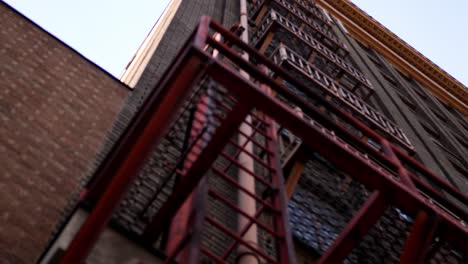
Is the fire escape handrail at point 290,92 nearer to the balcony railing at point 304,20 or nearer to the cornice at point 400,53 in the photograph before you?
the balcony railing at point 304,20

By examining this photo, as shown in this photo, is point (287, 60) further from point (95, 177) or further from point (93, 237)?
point (93, 237)

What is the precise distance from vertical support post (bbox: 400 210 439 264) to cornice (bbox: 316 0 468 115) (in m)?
21.4

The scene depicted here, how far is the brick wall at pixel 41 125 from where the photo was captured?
4680mm

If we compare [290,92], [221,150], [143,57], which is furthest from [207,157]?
[143,57]

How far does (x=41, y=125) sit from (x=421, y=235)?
142 inches

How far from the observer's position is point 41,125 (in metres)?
5.82

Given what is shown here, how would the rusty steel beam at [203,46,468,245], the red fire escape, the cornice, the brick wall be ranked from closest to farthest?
1. the red fire escape
2. the rusty steel beam at [203,46,468,245]
3. the brick wall
4. the cornice

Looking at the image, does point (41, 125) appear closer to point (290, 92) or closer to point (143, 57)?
point (290, 92)

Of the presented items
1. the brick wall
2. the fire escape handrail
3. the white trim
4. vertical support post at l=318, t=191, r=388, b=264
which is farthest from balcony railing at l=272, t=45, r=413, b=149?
vertical support post at l=318, t=191, r=388, b=264

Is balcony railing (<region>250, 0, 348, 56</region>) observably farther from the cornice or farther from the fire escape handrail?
the fire escape handrail

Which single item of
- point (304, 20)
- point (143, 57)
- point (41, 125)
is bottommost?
point (41, 125)

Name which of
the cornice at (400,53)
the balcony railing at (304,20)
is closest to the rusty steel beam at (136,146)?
the balcony railing at (304,20)

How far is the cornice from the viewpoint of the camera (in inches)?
992

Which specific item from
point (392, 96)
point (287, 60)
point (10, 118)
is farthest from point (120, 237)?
point (392, 96)
